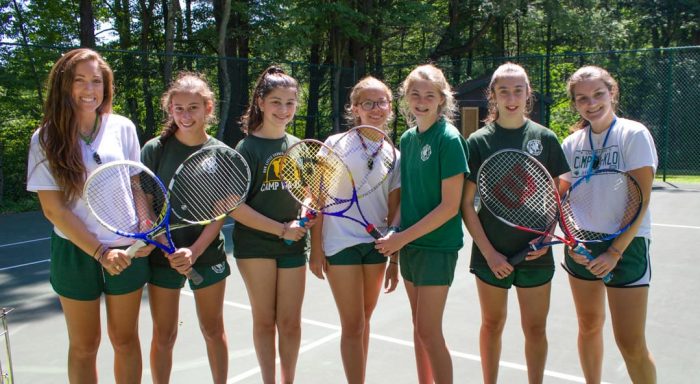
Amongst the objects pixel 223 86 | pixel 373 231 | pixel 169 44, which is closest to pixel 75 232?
pixel 373 231

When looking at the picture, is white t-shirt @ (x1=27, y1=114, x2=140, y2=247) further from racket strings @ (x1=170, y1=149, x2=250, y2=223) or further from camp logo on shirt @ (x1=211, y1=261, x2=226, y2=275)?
camp logo on shirt @ (x1=211, y1=261, x2=226, y2=275)

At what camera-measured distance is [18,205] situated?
11.1 meters

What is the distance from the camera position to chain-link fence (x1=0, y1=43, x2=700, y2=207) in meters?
10.9

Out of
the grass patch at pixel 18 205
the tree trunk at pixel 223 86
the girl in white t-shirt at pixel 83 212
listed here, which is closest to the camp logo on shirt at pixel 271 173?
the girl in white t-shirt at pixel 83 212

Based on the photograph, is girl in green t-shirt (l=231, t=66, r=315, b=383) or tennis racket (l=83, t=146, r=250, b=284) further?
girl in green t-shirt (l=231, t=66, r=315, b=383)

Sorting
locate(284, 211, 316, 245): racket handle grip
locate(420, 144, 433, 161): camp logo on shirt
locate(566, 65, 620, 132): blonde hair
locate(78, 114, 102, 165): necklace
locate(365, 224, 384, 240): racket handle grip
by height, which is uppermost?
locate(566, 65, 620, 132): blonde hair

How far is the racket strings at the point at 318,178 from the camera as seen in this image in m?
3.02

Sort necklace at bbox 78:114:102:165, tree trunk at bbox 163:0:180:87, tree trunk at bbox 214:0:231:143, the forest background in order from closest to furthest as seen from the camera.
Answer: necklace at bbox 78:114:102:165
the forest background
tree trunk at bbox 163:0:180:87
tree trunk at bbox 214:0:231:143

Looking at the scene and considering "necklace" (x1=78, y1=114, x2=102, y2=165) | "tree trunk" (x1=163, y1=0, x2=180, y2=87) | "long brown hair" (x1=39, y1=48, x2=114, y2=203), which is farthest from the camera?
"tree trunk" (x1=163, y1=0, x2=180, y2=87)

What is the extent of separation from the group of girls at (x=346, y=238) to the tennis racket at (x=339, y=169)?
69 mm

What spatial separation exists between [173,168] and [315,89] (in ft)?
44.6

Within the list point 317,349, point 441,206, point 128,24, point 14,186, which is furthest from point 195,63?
point 441,206

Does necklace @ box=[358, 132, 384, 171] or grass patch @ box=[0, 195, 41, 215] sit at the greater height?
necklace @ box=[358, 132, 384, 171]

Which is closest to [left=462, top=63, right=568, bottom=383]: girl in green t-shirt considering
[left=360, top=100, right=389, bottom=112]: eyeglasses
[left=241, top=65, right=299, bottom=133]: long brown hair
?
[left=360, top=100, right=389, bottom=112]: eyeglasses
